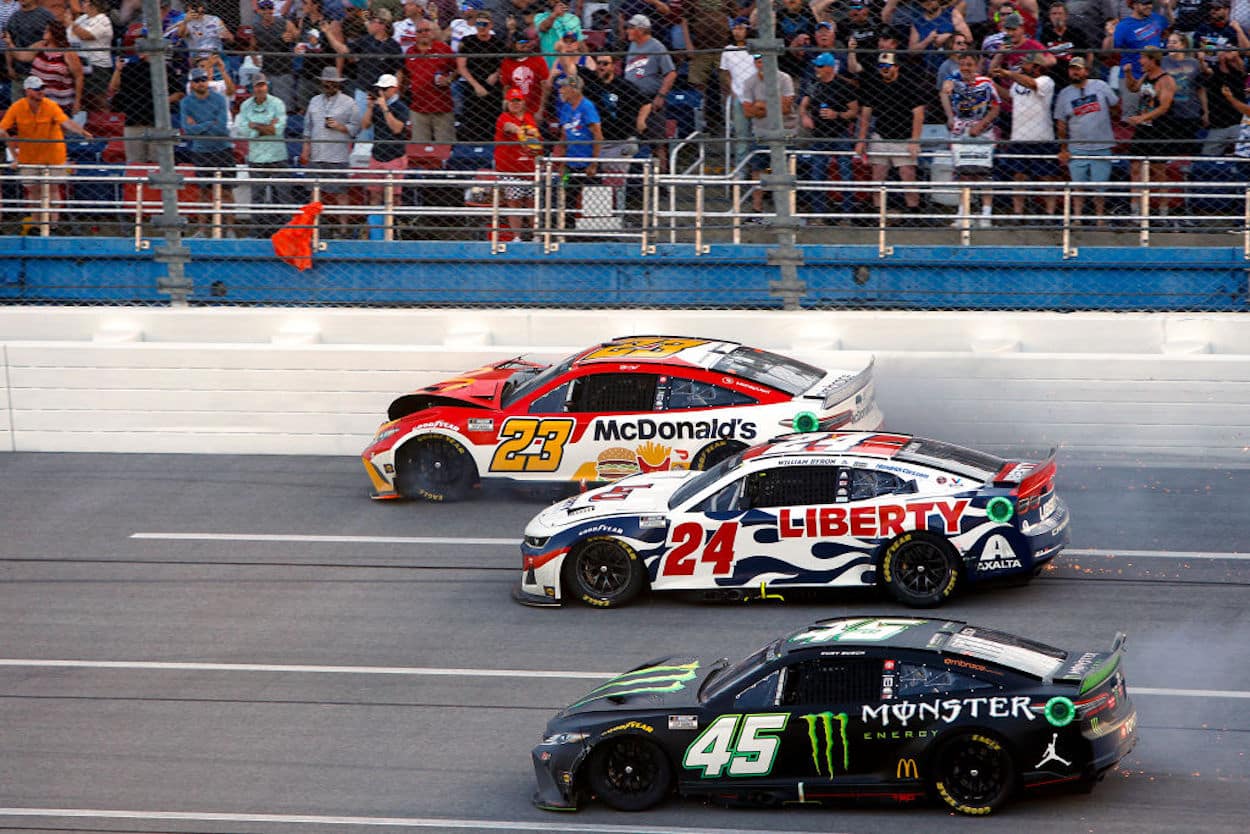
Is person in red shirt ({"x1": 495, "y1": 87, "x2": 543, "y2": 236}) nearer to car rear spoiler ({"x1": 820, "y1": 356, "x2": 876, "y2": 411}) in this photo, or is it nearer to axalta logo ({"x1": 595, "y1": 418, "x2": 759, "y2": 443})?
axalta logo ({"x1": 595, "y1": 418, "x2": 759, "y2": 443})

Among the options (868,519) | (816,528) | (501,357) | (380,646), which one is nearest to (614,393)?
(501,357)

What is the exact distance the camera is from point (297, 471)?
14.7 metres

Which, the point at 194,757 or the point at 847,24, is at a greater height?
the point at 847,24

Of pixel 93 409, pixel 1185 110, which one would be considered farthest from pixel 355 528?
pixel 1185 110

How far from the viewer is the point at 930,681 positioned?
7.99 metres

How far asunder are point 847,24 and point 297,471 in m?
6.11

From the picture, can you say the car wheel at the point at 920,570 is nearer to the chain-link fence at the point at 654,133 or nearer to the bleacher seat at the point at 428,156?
the chain-link fence at the point at 654,133

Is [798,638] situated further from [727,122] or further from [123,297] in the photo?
[123,297]

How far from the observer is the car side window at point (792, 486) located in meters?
10.9

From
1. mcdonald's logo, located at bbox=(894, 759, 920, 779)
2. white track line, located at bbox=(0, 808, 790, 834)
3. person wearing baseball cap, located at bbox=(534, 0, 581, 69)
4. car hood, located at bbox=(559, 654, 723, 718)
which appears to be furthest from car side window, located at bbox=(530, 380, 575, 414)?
mcdonald's logo, located at bbox=(894, 759, 920, 779)

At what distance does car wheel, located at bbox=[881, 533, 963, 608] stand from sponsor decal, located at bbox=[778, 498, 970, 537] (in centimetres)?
10

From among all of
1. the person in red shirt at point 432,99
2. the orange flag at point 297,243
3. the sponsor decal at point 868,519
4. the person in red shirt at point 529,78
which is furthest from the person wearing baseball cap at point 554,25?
the sponsor decal at point 868,519

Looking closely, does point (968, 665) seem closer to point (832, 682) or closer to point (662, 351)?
point (832, 682)

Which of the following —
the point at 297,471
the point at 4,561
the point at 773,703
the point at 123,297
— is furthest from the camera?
the point at 123,297
